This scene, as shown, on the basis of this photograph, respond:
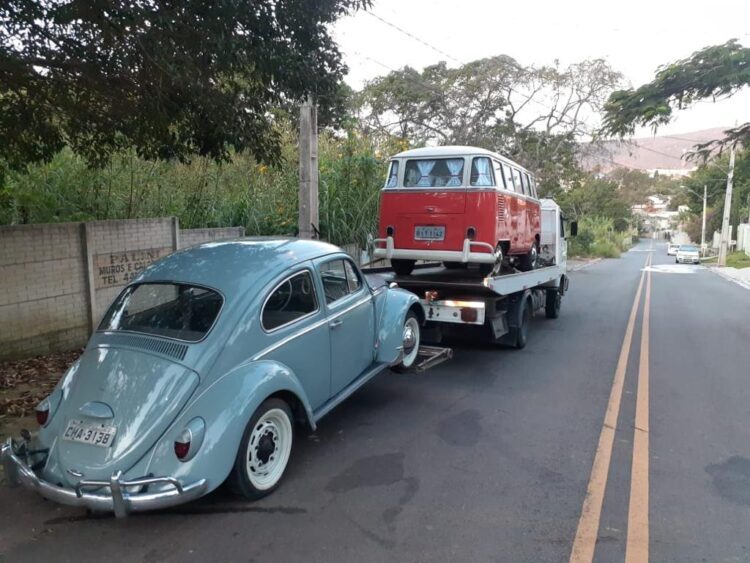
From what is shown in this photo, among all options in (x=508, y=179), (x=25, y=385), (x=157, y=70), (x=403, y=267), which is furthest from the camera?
(x=403, y=267)

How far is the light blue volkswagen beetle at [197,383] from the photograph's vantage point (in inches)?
135

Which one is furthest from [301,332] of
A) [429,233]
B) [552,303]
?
[552,303]

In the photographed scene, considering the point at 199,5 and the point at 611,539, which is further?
the point at 199,5

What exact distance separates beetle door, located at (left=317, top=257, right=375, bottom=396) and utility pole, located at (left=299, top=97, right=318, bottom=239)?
12.7ft

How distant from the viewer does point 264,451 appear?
13.4 feet

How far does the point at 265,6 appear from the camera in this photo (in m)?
5.31

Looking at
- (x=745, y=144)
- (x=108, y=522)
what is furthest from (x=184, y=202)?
(x=745, y=144)

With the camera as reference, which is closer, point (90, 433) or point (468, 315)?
point (90, 433)

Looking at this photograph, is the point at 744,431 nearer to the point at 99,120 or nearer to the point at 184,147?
the point at 184,147

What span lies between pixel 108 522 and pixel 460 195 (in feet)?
20.1

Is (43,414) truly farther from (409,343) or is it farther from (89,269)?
(89,269)

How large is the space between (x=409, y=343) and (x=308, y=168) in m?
3.96

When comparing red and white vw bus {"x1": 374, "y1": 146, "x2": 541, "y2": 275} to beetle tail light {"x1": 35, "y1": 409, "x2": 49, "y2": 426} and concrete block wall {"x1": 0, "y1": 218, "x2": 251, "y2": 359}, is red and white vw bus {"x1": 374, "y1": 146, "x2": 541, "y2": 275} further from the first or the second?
beetle tail light {"x1": 35, "y1": 409, "x2": 49, "y2": 426}

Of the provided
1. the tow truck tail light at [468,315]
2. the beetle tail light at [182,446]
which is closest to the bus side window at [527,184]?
the tow truck tail light at [468,315]
